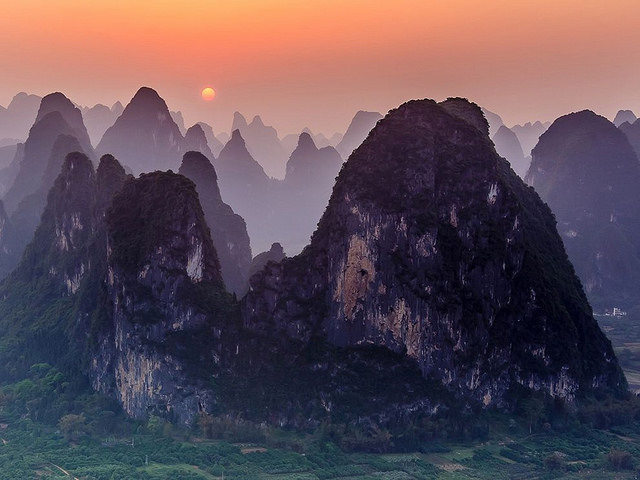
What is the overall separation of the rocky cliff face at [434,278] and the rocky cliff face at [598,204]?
52.1 meters

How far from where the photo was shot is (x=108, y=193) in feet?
255

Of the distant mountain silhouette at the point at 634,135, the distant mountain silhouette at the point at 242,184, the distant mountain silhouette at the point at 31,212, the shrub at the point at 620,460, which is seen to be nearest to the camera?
the shrub at the point at 620,460

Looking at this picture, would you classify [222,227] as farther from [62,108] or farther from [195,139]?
[195,139]

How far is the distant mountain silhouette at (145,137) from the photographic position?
15838 cm

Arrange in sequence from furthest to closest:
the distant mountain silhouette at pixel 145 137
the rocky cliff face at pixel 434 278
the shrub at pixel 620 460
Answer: the distant mountain silhouette at pixel 145 137 → the rocky cliff face at pixel 434 278 → the shrub at pixel 620 460

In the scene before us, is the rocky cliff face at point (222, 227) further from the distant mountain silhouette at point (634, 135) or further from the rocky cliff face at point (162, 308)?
the distant mountain silhouette at point (634, 135)

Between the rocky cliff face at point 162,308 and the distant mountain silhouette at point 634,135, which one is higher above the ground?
the distant mountain silhouette at point 634,135

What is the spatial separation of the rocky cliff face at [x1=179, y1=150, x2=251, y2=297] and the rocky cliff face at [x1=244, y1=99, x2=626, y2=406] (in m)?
34.4

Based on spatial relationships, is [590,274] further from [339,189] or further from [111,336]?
[111,336]

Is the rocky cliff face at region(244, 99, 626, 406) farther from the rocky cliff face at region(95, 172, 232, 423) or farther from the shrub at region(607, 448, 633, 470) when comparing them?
the shrub at region(607, 448, 633, 470)

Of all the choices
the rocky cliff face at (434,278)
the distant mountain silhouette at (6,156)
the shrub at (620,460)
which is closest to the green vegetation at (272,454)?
the shrub at (620,460)

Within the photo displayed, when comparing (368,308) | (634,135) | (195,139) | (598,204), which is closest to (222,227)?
(368,308)

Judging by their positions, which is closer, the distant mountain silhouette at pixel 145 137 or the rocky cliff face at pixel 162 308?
the rocky cliff face at pixel 162 308

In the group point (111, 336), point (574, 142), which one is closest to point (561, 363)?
point (111, 336)
